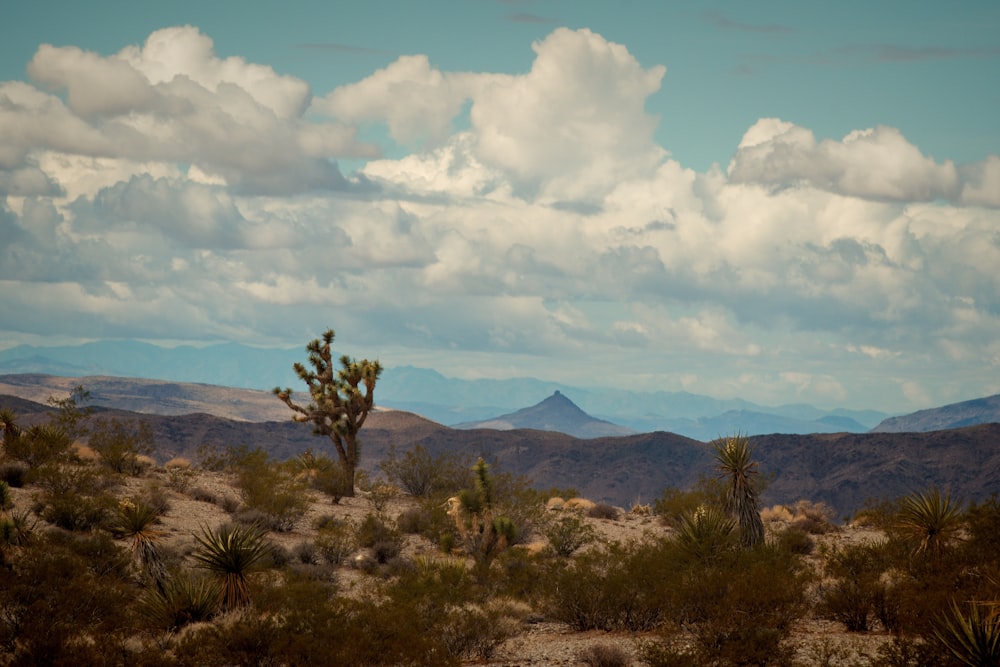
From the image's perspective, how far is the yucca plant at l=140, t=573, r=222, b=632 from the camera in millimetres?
19406

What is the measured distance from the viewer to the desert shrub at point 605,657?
17.3m

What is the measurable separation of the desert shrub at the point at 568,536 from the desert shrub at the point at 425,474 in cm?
836

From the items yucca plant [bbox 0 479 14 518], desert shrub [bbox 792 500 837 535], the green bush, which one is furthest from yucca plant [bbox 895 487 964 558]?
yucca plant [bbox 0 479 14 518]

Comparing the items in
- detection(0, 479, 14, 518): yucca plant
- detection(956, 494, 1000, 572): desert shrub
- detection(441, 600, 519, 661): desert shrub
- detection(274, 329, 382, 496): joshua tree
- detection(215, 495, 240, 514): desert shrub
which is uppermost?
detection(274, 329, 382, 496): joshua tree

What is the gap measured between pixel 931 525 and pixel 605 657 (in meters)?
9.60

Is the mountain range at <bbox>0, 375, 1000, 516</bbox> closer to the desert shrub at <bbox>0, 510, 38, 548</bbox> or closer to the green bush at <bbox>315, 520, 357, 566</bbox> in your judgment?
the green bush at <bbox>315, 520, 357, 566</bbox>

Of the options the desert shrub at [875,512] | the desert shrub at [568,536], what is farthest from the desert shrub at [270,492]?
the desert shrub at [875,512]

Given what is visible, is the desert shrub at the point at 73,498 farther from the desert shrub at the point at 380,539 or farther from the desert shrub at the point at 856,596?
the desert shrub at the point at 856,596

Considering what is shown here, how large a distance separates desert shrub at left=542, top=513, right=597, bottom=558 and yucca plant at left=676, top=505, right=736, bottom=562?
9808mm

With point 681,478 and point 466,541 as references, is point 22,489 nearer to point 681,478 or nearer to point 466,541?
point 466,541

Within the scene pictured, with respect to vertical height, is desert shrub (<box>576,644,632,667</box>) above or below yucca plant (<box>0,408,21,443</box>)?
below

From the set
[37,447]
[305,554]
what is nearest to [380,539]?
[305,554]

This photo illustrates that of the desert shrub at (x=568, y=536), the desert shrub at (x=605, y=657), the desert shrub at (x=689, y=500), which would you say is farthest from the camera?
the desert shrub at (x=568, y=536)

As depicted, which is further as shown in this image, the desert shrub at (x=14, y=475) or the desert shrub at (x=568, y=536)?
the desert shrub at (x=568, y=536)
